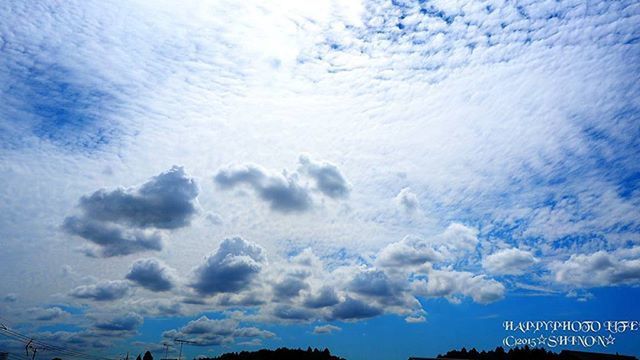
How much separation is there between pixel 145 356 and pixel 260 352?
52.0 m

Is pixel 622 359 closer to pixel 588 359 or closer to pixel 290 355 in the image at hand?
pixel 588 359

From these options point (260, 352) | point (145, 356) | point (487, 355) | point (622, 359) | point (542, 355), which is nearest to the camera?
point (622, 359)

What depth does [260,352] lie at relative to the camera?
18462cm

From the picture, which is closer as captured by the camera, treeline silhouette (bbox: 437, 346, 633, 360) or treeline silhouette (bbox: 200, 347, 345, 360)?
treeline silhouette (bbox: 437, 346, 633, 360)

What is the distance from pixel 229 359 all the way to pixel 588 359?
13551 centimetres

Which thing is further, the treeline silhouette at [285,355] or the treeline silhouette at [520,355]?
the treeline silhouette at [285,355]

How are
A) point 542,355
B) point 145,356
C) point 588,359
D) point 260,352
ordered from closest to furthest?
point 588,359
point 542,355
point 145,356
point 260,352

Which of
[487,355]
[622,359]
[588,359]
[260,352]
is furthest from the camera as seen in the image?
[260,352]

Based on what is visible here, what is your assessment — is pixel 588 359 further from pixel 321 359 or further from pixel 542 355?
pixel 321 359

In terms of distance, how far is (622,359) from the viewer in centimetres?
8969

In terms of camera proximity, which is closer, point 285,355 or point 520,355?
point 520,355

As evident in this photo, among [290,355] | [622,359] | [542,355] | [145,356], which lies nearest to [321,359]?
[290,355]

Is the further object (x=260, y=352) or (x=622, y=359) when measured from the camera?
(x=260, y=352)

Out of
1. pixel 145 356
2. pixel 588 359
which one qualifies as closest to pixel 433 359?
pixel 588 359
